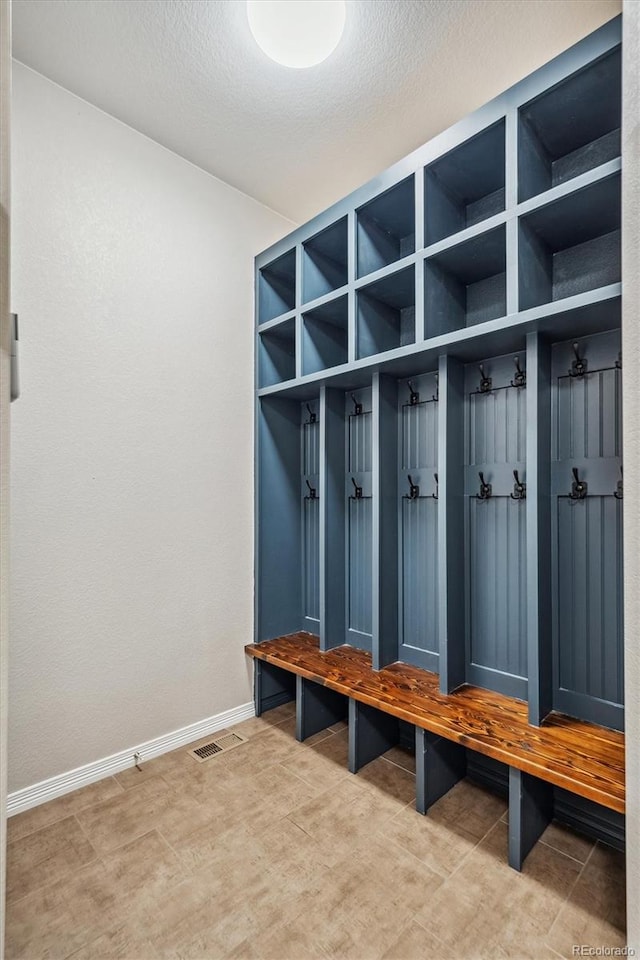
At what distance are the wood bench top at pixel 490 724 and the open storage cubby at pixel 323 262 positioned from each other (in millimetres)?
1970

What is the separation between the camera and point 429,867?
1721mm

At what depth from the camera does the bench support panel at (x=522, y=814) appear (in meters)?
1.71

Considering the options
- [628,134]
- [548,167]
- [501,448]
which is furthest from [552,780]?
[548,167]

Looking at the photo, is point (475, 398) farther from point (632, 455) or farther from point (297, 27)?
point (297, 27)

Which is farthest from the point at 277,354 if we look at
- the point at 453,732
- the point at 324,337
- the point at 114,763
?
the point at 114,763

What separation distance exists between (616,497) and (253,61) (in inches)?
89.5

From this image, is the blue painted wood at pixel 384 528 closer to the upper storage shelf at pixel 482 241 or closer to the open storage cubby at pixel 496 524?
the upper storage shelf at pixel 482 241

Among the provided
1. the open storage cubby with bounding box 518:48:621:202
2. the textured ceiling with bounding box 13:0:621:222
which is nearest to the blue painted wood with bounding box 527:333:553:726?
the open storage cubby with bounding box 518:48:621:202

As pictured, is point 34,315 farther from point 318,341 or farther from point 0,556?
point 0,556

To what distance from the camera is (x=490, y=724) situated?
188cm

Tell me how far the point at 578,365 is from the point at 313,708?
2107 millimetres

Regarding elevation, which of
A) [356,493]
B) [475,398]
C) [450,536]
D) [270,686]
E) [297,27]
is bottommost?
[270,686]

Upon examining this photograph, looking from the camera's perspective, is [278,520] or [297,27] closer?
[297,27]

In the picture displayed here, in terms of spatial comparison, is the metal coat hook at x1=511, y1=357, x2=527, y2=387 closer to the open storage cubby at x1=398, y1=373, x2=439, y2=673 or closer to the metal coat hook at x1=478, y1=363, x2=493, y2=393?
the metal coat hook at x1=478, y1=363, x2=493, y2=393
